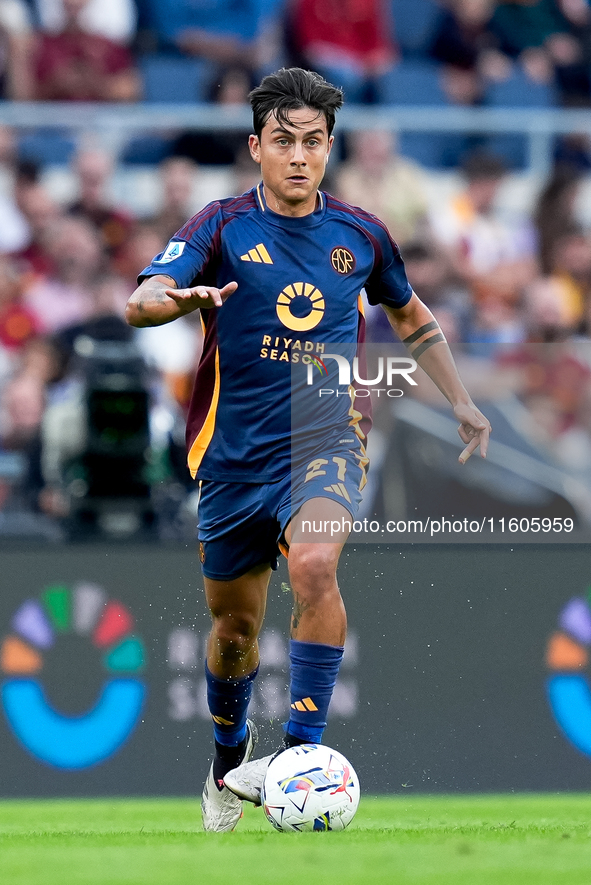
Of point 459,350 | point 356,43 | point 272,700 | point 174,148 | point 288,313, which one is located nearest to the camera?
point 288,313

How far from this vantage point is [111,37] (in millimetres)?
10500

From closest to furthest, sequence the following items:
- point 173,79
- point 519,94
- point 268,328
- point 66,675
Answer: point 268,328 → point 66,675 → point 173,79 → point 519,94

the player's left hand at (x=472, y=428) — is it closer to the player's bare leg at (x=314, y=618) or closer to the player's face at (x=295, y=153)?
the player's bare leg at (x=314, y=618)

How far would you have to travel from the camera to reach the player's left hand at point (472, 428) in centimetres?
507

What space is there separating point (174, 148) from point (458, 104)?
2609mm

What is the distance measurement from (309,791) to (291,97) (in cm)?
234

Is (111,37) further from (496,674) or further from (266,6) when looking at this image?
(496,674)

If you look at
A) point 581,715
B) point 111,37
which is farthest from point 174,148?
point 581,715

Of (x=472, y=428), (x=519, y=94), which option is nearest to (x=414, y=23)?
(x=519, y=94)

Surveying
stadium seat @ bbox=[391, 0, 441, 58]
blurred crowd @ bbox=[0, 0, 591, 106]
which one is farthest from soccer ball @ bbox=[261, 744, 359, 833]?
stadium seat @ bbox=[391, 0, 441, 58]

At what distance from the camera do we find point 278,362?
4.84m

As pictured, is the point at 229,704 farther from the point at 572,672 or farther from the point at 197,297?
the point at 572,672

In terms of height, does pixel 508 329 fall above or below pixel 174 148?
below

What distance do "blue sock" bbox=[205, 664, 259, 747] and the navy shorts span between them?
463mm
